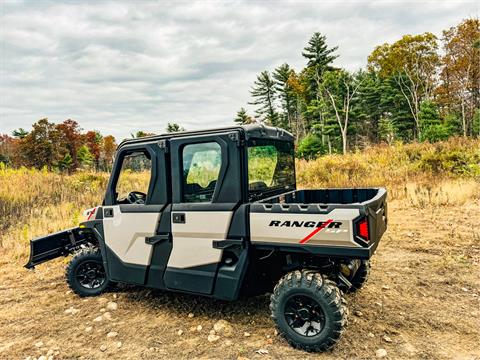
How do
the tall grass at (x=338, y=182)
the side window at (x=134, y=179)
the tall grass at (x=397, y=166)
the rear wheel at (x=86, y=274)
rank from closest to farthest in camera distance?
the side window at (x=134, y=179), the rear wheel at (x=86, y=274), the tall grass at (x=338, y=182), the tall grass at (x=397, y=166)

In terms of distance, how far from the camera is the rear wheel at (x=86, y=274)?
4.59 m

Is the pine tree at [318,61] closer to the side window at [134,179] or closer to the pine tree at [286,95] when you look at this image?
the pine tree at [286,95]

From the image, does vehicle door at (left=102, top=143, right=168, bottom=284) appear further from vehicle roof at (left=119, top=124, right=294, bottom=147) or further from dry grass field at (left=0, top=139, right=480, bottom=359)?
dry grass field at (left=0, top=139, right=480, bottom=359)

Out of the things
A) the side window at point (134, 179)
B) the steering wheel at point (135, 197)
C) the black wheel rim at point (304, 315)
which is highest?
the side window at point (134, 179)

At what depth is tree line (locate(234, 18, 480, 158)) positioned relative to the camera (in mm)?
30547

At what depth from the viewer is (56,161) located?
40.7 metres

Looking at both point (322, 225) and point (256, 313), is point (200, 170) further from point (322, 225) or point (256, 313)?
point (256, 313)

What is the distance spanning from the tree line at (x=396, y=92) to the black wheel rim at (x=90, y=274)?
25110 mm

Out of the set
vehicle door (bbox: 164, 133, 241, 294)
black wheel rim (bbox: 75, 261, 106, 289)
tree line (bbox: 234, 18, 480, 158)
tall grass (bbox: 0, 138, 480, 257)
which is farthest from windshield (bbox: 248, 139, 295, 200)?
tree line (bbox: 234, 18, 480, 158)

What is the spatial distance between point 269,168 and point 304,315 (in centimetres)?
168

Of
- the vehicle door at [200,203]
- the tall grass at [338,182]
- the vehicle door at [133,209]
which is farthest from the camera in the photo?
the tall grass at [338,182]

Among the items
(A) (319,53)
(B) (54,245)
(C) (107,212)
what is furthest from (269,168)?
(A) (319,53)

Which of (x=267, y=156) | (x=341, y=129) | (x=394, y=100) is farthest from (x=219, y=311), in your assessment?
(x=394, y=100)

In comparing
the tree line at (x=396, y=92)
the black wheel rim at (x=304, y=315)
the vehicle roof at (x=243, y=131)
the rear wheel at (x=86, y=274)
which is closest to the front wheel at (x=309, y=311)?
the black wheel rim at (x=304, y=315)
